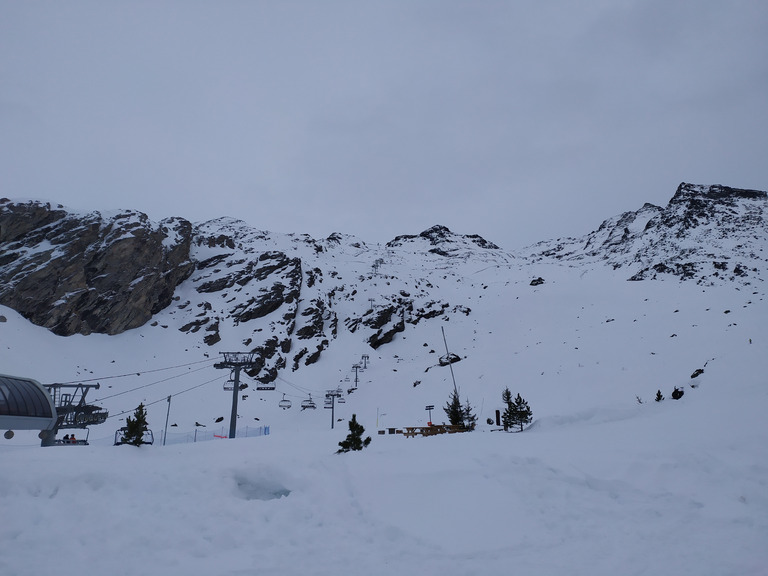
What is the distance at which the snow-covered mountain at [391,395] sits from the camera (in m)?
9.77

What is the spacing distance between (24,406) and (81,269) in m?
48.5

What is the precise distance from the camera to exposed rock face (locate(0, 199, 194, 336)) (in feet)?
189

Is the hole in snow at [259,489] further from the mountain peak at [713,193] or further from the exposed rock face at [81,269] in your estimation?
the mountain peak at [713,193]

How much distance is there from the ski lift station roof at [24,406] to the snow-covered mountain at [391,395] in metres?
4.20

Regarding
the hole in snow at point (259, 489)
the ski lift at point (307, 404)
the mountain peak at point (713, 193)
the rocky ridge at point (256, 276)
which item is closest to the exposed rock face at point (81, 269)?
the rocky ridge at point (256, 276)

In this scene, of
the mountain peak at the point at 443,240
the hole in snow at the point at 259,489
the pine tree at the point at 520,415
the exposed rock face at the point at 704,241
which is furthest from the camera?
the mountain peak at the point at 443,240

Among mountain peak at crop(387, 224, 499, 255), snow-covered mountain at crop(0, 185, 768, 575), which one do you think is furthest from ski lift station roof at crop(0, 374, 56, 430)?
mountain peak at crop(387, 224, 499, 255)

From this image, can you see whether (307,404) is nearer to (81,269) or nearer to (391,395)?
(391,395)

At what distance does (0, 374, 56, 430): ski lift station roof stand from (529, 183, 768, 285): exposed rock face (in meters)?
81.0

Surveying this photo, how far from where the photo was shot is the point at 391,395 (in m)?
56.2

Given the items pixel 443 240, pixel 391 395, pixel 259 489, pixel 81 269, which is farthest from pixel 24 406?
pixel 443 240

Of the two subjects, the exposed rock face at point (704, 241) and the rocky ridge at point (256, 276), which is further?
the exposed rock face at point (704, 241)

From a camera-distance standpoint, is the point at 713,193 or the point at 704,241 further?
the point at 713,193

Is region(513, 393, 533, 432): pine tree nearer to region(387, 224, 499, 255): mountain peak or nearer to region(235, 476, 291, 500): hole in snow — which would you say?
region(235, 476, 291, 500): hole in snow
